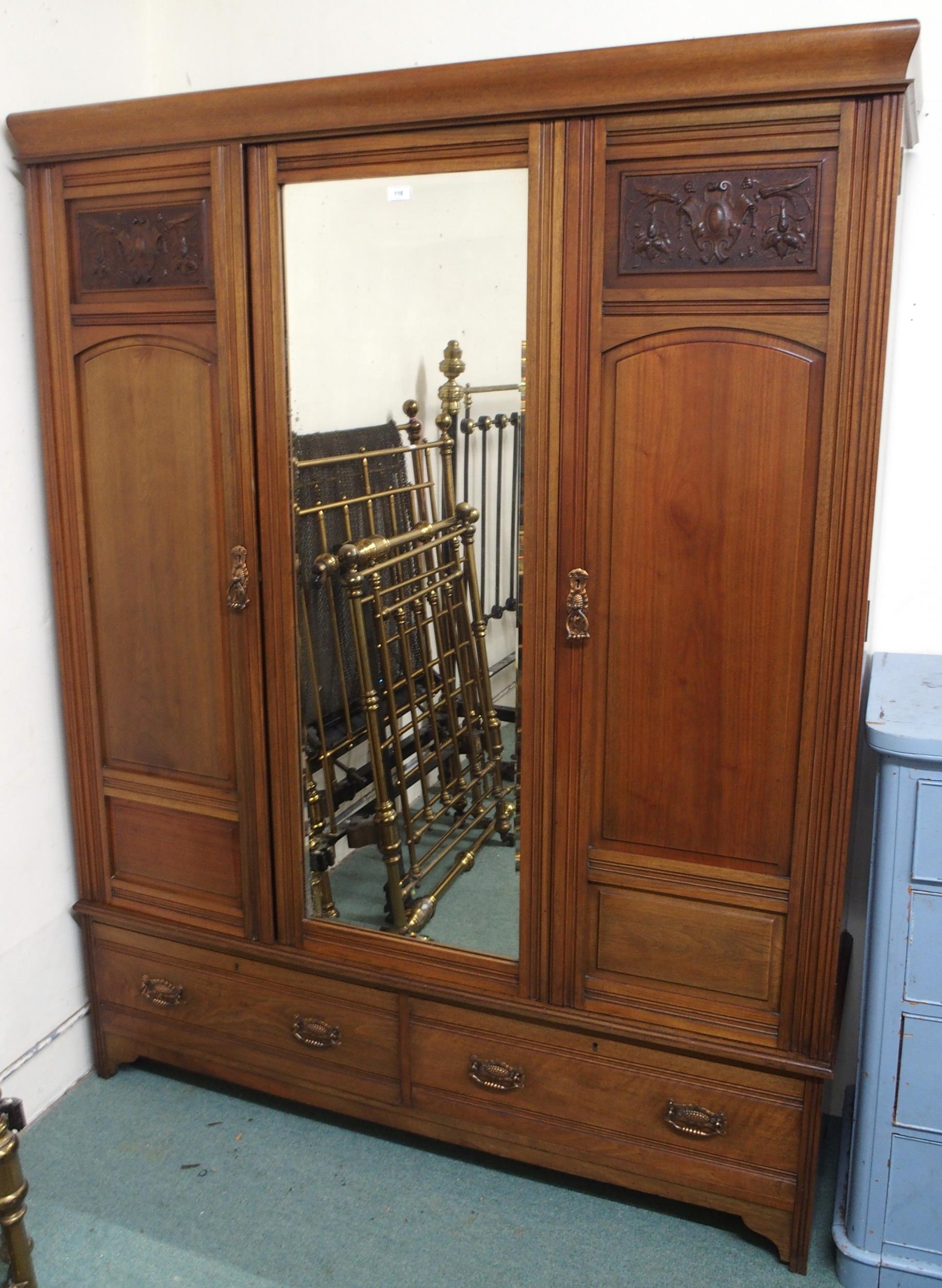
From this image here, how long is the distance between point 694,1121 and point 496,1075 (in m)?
0.36

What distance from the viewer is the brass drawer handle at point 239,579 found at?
1.90m

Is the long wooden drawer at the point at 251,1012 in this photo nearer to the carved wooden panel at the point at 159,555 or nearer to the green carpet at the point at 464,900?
the green carpet at the point at 464,900

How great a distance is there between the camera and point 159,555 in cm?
200

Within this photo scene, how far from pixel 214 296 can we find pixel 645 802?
44.7 inches

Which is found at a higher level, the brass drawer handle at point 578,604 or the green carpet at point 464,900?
the brass drawer handle at point 578,604

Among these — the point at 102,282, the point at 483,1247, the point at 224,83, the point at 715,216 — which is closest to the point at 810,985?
the point at 483,1247

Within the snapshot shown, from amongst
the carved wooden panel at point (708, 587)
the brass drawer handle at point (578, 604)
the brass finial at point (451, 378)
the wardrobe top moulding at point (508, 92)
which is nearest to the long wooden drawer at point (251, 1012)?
the carved wooden panel at point (708, 587)

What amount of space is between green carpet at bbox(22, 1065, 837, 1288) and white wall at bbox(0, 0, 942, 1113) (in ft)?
0.93

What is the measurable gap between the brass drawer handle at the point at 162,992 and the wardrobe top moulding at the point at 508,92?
1.60 m

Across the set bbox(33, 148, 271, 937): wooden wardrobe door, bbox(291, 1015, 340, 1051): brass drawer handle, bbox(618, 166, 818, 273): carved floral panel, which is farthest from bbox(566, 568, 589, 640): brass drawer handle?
bbox(291, 1015, 340, 1051): brass drawer handle

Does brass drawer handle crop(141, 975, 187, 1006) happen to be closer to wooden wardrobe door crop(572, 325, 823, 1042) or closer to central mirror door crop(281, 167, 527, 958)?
central mirror door crop(281, 167, 527, 958)

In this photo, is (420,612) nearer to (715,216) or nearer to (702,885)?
(702,885)

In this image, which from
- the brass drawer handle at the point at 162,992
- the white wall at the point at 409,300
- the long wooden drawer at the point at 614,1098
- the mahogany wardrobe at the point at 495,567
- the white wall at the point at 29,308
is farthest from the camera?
the brass drawer handle at the point at 162,992

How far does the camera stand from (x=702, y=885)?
68.4 inches
